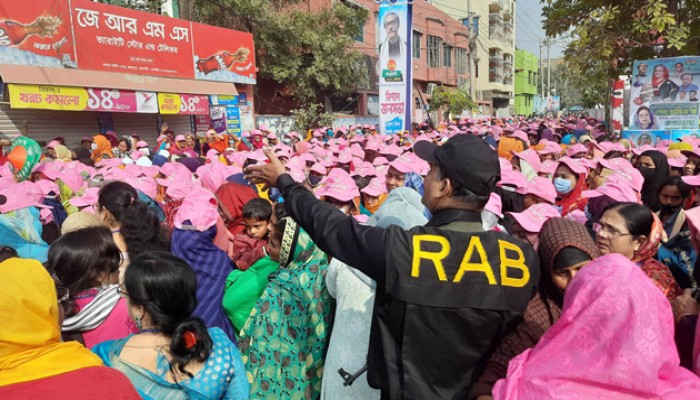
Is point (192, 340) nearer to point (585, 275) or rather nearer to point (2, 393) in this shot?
point (2, 393)

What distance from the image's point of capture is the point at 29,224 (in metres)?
3.65

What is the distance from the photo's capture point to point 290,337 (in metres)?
2.32

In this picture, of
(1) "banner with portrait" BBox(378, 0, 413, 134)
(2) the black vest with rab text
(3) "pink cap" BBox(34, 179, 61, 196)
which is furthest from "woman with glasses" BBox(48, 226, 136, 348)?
(1) "banner with portrait" BBox(378, 0, 413, 134)

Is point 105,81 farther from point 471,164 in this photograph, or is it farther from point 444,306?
point 444,306

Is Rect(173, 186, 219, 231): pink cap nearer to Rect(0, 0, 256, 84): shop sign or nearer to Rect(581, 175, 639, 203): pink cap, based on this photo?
Rect(581, 175, 639, 203): pink cap

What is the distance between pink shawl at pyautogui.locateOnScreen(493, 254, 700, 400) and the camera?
1.23 metres

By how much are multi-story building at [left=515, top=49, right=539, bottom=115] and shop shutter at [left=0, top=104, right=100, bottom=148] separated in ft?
192

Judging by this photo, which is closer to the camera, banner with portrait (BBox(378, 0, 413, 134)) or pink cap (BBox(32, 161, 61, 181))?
pink cap (BBox(32, 161, 61, 181))

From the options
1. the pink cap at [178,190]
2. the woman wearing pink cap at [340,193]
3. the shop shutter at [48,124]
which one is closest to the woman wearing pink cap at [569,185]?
the woman wearing pink cap at [340,193]

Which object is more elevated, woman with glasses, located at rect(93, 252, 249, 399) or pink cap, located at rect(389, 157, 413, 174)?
pink cap, located at rect(389, 157, 413, 174)

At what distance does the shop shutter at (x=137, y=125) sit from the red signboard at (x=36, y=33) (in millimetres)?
2408

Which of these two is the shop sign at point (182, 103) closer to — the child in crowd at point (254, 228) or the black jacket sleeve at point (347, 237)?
the child in crowd at point (254, 228)

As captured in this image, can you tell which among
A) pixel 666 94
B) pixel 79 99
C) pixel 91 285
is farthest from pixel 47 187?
pixel 666 94

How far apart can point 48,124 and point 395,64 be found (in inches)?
361
